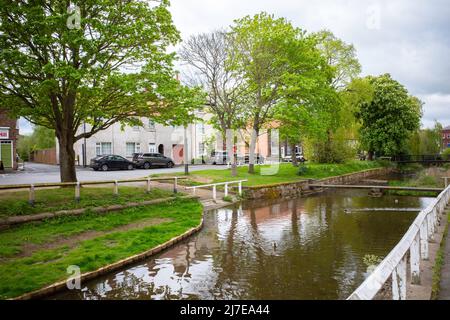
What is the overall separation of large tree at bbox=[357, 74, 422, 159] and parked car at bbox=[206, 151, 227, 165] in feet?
60.1

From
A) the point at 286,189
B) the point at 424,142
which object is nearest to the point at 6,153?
the point at 286,189

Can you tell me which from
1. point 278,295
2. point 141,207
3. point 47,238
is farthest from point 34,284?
point 141,207

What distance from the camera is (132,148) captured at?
39.9 metres

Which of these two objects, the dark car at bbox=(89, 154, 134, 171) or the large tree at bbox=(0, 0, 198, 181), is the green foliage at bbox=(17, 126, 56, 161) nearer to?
the dark car at bbox=(89, 154, 134, 171)

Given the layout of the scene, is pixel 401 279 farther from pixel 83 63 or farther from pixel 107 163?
pixel 107 163

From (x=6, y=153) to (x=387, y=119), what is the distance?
44.0 m

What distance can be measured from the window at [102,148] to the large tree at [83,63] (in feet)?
72.5

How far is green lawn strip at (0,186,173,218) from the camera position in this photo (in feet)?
36.8

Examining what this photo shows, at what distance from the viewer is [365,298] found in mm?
2836

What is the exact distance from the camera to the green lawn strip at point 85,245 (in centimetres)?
671

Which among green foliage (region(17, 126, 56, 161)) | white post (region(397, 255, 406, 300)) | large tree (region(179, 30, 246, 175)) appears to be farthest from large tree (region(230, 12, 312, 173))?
green foliage (region(17, 126, 56, 161))

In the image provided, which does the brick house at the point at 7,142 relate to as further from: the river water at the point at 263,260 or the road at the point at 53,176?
the river water at the point at 263,260

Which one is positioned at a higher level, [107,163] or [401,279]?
[107,163]

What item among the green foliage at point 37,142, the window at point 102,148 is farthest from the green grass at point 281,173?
the green foliage at point 37,142
